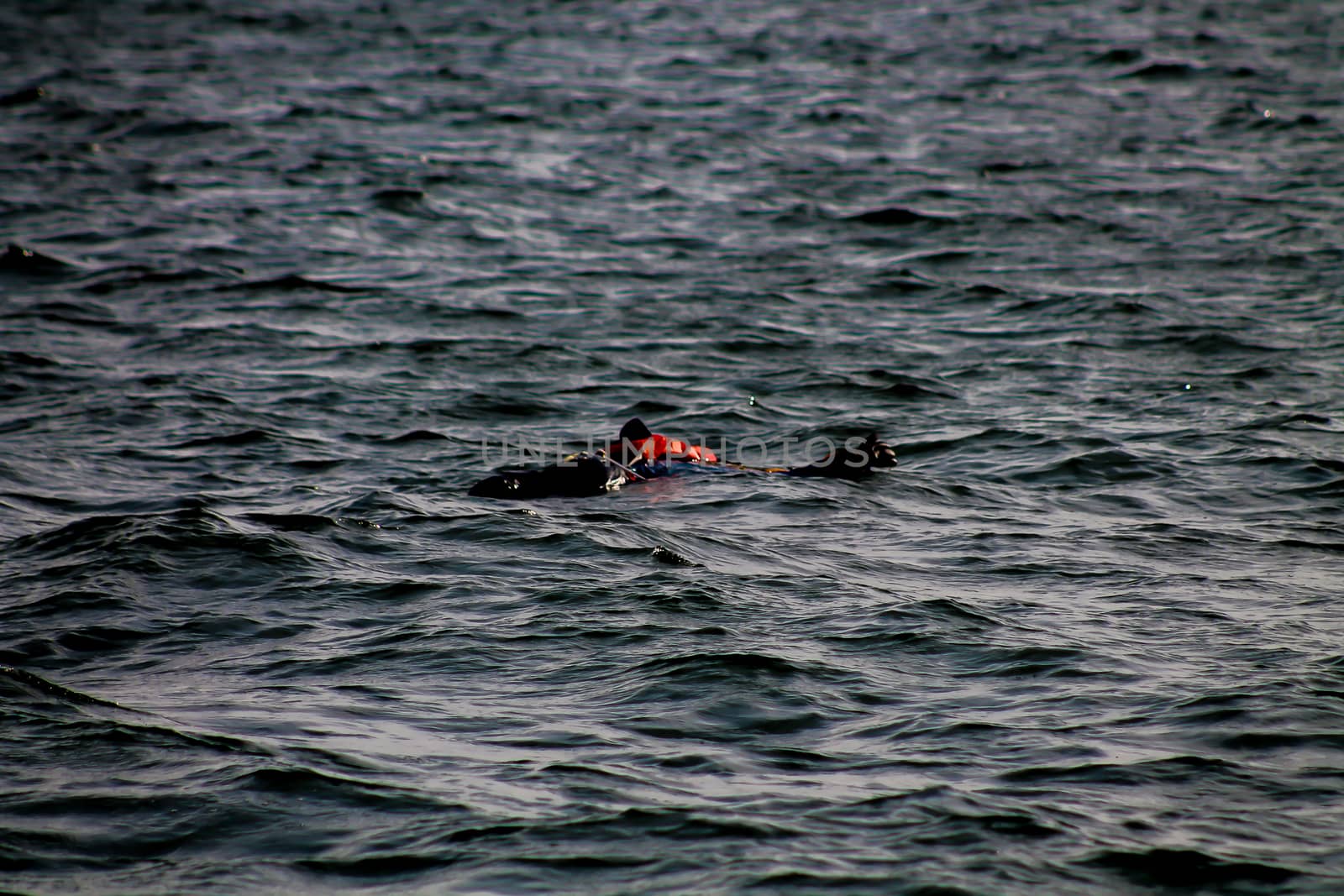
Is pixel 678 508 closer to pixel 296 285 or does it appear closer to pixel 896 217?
pixel 296 285

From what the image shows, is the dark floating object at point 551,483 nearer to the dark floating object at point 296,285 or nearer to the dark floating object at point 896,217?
the dark floating object at point 296,285

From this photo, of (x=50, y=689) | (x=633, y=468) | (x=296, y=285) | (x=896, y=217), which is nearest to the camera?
(x=50, y=689)

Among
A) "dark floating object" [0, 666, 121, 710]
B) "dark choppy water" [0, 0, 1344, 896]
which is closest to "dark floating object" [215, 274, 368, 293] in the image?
"dark choppy water" [0, 0, 1344, 896]

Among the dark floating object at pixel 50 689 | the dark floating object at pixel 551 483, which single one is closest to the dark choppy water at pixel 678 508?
the dark floating object at pixel 50 689

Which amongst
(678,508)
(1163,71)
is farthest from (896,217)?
(1163,71)

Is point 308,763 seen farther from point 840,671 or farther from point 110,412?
point 110,412

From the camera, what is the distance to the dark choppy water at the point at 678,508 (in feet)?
19.1

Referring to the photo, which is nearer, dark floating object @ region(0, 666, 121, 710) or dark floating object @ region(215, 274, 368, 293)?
dark floating object @ region(0, 666, 121, 710)

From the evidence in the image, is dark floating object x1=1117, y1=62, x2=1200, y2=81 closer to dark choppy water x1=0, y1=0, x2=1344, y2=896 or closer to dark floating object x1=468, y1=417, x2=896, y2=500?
dark choppy water x1=0, y1=0, x2=1344, y2=896

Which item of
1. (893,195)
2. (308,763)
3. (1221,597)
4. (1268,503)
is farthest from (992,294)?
(308,763)

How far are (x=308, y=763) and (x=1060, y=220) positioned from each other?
54.8ft

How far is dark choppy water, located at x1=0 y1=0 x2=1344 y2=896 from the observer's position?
5.81 metres

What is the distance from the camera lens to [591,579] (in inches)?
346

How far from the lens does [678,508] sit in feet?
34.8
